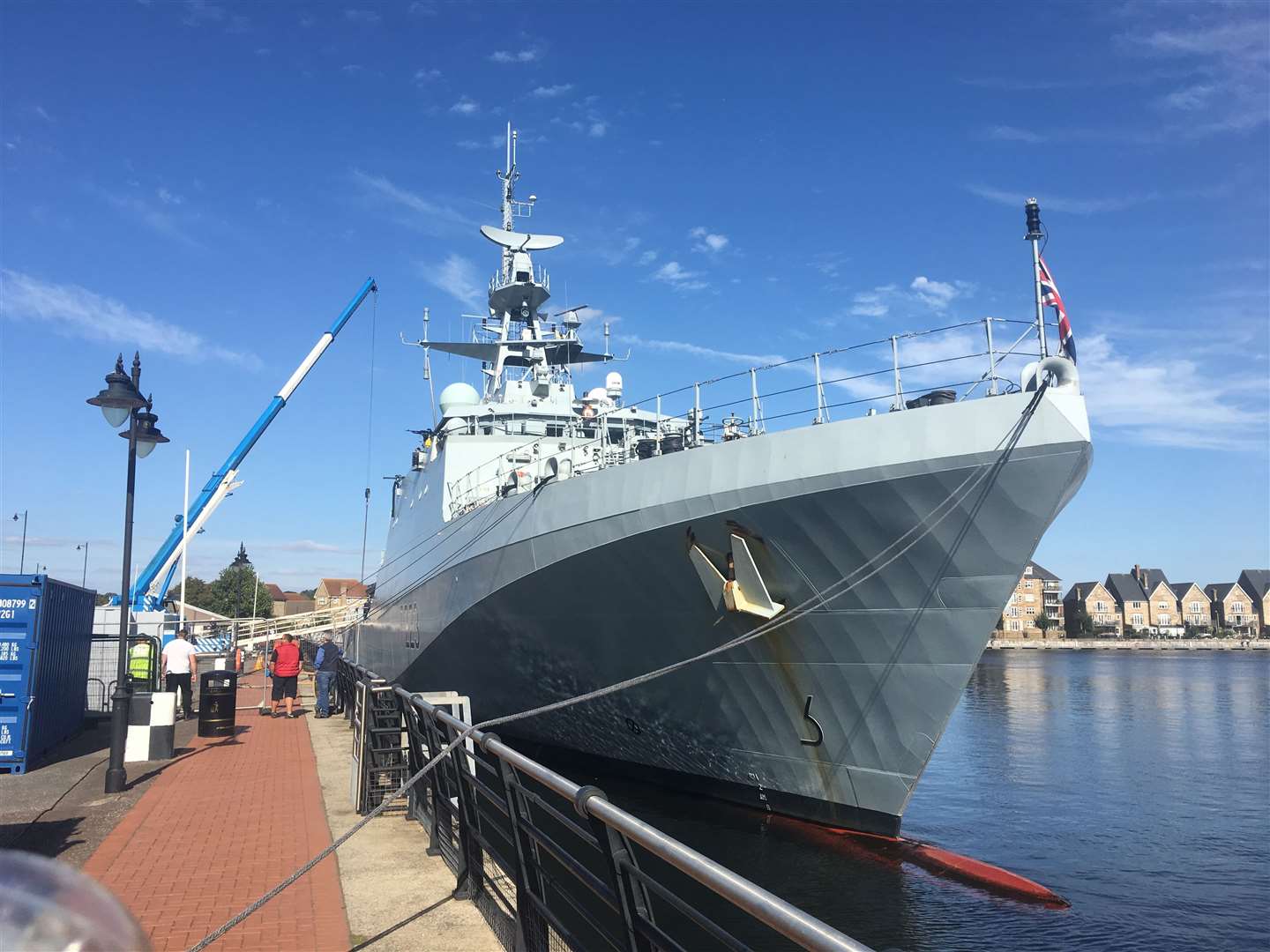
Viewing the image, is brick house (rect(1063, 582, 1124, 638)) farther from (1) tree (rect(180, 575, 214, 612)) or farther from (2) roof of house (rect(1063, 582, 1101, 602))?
(1) tree (rect(180, 575, 214, 612))

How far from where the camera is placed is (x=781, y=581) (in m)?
9.04

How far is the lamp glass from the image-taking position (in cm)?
860

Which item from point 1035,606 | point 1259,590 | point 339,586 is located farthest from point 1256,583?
point 339,586

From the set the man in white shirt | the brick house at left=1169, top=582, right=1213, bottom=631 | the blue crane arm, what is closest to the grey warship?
the man in white shirt

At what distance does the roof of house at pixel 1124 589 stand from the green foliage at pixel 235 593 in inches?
3406

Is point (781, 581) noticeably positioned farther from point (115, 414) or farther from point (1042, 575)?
point (1042, 575)

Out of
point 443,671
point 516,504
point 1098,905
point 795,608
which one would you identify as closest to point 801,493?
point 795,608

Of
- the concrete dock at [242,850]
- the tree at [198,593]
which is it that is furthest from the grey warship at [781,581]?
the tree at [198,593]

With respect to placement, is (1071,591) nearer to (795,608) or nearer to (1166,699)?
(1166,699)

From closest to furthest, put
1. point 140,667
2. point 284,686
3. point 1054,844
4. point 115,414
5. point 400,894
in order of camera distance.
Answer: point 400,894 → point 115,414 → point 1054,844 → point 140,667 → point 284,686

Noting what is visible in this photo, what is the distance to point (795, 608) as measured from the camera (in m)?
9.04

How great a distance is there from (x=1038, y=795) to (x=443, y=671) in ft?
34.5

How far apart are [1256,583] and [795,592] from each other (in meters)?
107

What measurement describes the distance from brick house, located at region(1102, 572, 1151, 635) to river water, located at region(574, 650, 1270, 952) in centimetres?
7651
